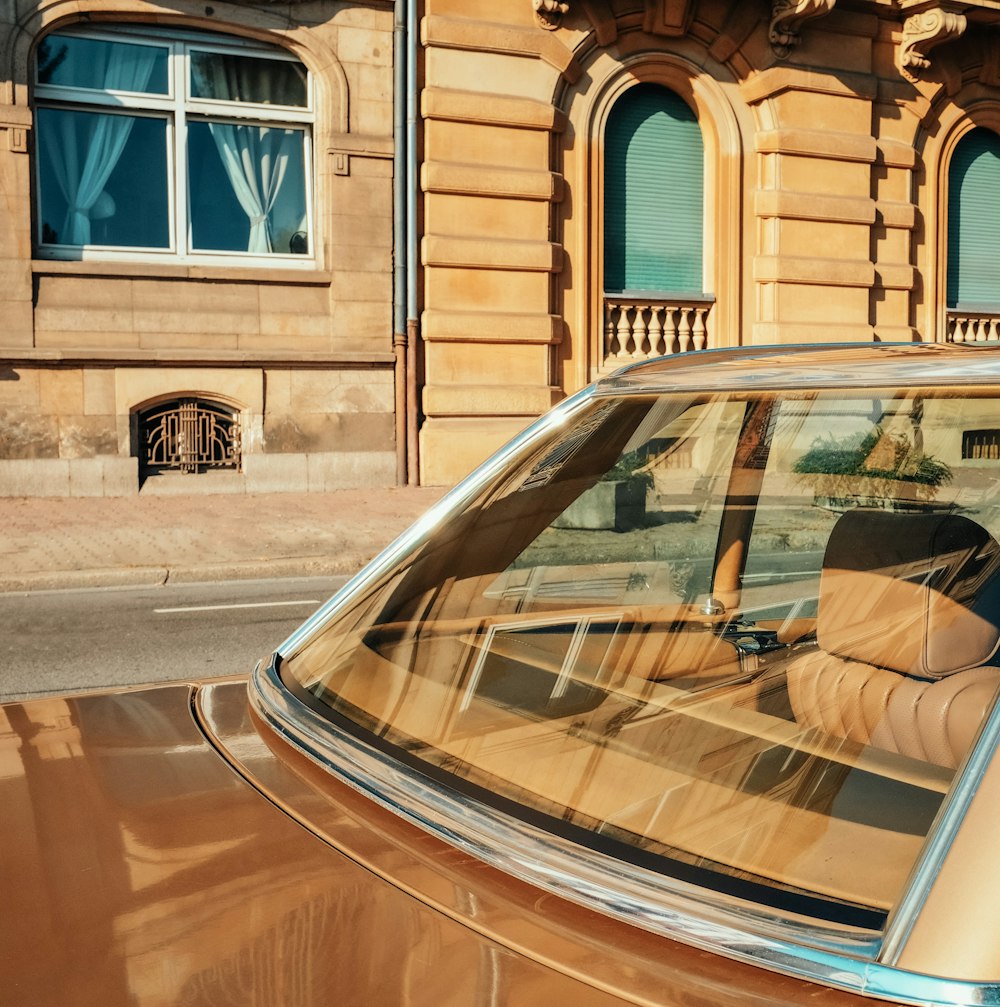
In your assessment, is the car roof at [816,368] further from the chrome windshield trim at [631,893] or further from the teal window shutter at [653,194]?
the teal window shutter at [653,194]

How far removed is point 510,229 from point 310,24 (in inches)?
130

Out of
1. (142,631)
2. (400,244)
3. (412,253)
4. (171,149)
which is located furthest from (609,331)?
(142,631)

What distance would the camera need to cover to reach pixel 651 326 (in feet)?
53.9

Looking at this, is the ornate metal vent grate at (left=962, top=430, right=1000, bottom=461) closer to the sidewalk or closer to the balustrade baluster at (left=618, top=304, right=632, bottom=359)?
the sidewalk

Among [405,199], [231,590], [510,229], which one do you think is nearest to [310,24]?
[405,199]

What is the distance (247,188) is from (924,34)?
30.4ft

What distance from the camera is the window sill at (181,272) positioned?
13797 mm

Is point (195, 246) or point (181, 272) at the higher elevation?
point (195, 246)

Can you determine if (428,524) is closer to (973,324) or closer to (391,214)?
(391,214)

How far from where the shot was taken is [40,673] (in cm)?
668

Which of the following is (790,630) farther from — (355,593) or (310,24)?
(310,24)

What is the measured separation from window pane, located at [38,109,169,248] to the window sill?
50cm

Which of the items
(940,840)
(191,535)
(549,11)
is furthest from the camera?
(549,11)

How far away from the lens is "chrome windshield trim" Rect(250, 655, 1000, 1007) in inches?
50.1
